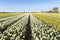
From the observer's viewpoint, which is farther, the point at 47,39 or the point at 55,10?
the point at 55,10

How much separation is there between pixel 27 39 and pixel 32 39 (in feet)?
1.40

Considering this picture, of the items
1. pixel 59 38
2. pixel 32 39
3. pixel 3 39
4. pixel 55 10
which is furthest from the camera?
pixel 55 10

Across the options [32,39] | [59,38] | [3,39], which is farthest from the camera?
[32,39]

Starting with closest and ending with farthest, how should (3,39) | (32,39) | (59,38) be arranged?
(3,39) → (59,38) → (32,39)

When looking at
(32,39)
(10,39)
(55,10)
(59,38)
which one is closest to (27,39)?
(32,39)

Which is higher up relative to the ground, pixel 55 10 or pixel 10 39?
pixel 10 39

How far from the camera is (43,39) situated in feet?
39.9

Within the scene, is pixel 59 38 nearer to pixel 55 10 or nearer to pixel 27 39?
pixel 27 39

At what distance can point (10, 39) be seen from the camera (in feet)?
41.7

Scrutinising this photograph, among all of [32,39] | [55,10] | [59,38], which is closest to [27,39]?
[32,39]

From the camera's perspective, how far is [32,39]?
1430 cm

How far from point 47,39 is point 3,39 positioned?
3.08 meters

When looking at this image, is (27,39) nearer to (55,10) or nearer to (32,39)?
(32,39)

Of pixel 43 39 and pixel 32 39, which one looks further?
pixel 32 39
